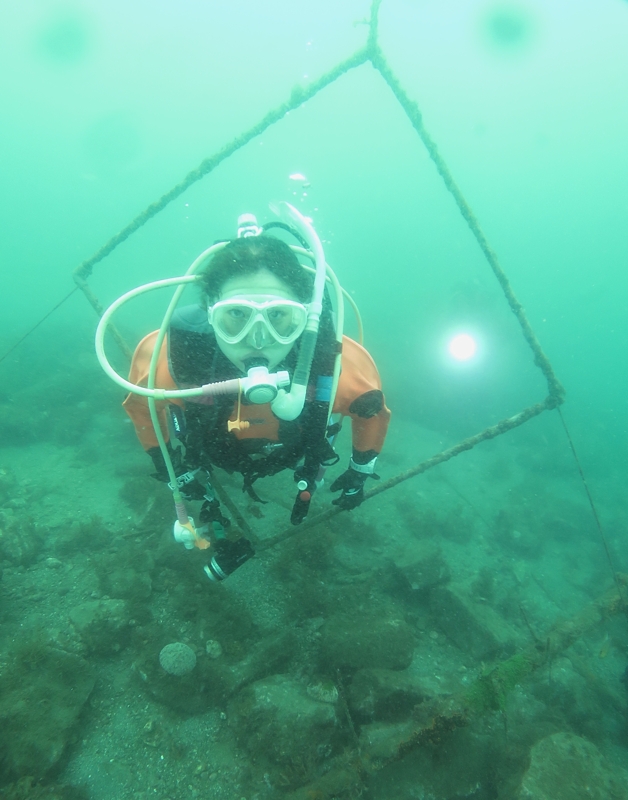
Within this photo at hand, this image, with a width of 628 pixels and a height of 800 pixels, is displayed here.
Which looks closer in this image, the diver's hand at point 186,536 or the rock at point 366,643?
the diver's hand at point 186,536

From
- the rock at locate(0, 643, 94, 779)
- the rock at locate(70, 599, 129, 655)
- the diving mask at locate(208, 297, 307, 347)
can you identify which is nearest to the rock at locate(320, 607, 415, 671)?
the rock at locate(70, 599, 129, 655)

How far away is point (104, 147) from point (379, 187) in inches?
A: 3114

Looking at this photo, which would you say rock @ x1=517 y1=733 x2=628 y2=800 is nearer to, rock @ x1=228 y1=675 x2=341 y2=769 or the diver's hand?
rock @ x1=228 y1=675 x2=341 y2=769

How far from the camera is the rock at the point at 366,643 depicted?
14.4ft

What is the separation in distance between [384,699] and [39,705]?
329cm

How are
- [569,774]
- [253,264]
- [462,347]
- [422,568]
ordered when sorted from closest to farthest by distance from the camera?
[253,264] → [569,774] → [422,568] → [462,347]

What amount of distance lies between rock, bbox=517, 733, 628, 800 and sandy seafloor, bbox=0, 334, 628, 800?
0.42ft

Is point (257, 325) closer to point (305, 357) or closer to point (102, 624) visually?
point (305, 357)

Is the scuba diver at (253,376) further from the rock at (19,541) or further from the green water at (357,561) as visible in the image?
the rock at (19,541)

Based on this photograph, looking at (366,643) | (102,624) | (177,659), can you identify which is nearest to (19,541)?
(102,624)

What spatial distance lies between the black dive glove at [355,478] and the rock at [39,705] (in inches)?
127

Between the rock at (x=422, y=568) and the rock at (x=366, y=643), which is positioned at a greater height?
the rock at (x=366, y=643)

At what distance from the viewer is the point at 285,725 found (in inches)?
141

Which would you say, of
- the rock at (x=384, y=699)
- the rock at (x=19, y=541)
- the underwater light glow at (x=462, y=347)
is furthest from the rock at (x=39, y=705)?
the underwater light glow at (x=462, y=347)
